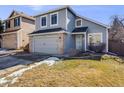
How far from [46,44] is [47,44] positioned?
147 millimetres

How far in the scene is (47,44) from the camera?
48.0ft

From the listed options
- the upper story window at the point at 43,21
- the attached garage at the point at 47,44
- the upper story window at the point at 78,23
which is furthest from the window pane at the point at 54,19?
the upper story window at the point at 78,23

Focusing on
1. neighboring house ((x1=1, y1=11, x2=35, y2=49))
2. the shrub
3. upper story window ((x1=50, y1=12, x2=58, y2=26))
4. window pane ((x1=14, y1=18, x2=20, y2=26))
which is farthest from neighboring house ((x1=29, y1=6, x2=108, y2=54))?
window pane ((x1=14, y1=18, x2=20, y2=26))

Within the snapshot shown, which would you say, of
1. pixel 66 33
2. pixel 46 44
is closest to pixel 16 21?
pixel 46 44

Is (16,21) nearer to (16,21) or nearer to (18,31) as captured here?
(16,21)

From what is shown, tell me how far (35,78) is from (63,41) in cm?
715

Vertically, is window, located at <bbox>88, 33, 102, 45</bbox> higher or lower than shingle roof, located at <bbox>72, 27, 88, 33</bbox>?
lower

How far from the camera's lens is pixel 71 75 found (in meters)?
7.02

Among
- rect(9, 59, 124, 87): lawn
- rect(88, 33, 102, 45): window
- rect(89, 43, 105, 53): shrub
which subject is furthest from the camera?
rect(88, 33, 102, 45): window

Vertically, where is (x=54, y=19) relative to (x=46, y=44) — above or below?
above

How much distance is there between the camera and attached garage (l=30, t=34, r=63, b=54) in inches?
536

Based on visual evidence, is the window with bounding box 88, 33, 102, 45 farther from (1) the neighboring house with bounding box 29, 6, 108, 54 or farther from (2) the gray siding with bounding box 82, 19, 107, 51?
(2) the gray siding with bounding box 82, 19, 107, 51

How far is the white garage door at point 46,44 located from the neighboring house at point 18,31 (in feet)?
16.4
